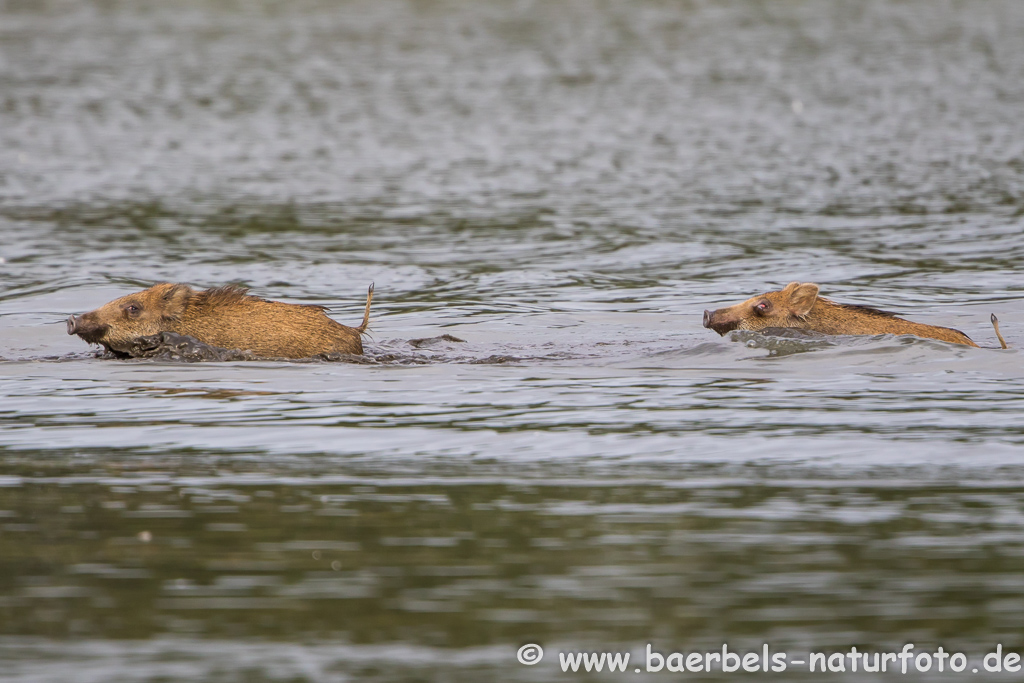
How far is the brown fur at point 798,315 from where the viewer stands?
50.5 ft

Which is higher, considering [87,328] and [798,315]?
[87,328]

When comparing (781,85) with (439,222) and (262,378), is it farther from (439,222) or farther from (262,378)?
(262,378)

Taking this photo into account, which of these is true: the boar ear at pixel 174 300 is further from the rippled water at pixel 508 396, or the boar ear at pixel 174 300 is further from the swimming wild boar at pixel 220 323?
the rippled water at pixel 508 396

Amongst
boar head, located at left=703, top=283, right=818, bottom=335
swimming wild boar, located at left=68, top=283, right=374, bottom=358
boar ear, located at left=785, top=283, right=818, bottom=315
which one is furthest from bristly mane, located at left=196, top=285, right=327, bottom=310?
boar ear, located at left=785, top=283, right=818, bottom=315

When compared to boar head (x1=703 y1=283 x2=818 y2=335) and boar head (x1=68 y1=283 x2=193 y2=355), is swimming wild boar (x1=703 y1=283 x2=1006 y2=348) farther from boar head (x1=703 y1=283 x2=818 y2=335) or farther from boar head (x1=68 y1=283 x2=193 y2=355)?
boar head (x1=68 y1=283 x2=193 y2=355)

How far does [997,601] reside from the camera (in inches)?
287

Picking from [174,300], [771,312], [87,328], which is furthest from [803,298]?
[87,328]

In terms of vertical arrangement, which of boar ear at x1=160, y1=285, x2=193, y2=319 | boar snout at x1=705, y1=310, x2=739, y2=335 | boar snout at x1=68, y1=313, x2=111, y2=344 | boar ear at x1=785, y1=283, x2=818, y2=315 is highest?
boar ear at x1=160, y1=285, x2=193, y2=319

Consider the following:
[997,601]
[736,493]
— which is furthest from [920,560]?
[736,493]

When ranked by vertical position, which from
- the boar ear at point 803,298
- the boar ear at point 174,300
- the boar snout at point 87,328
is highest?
the boar ear at point 174,300

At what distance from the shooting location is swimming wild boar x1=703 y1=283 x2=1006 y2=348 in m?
15.4

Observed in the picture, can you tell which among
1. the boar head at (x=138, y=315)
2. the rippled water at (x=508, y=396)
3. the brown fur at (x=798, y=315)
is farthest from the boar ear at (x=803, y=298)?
the boar head at (x=138, y=315)

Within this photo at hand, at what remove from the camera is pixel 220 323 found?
14.8 m

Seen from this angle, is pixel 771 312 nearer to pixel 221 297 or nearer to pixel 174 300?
pixel 221 297
